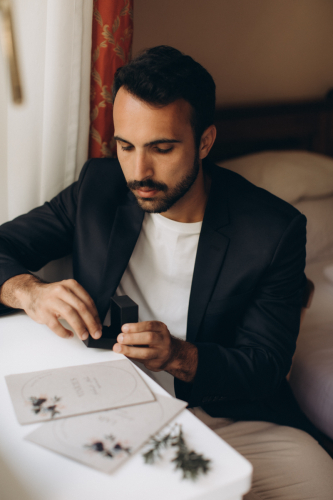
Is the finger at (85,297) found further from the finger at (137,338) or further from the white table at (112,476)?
the white table at (112,476)

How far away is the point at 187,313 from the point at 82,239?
392 millimetres

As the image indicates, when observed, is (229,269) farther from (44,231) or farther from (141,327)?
(44,231)

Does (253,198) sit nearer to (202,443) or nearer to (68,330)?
(68,330)

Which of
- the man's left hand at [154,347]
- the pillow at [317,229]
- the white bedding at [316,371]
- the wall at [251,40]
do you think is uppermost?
the wall at [251,40]

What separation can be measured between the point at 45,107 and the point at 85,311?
767 mm

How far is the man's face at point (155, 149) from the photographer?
3.66 ft

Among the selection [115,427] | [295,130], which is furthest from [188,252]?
[295,130]

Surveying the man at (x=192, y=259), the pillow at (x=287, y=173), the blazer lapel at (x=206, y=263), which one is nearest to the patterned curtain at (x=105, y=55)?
the man at (x=192, y=259)

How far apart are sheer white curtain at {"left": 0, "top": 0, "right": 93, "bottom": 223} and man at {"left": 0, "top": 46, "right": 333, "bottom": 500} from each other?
112 millimetres

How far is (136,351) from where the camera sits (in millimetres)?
847

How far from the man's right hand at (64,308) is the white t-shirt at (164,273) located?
409mm

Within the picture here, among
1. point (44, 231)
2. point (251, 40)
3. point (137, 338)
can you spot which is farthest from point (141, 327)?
point (251, 40)

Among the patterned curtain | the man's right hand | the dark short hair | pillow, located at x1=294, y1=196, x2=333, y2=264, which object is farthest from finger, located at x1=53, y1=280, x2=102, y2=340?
pillow, located at x1=294, y1=196, x2=333, y2=264

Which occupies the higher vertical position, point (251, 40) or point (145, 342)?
point (251, 40)
